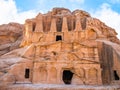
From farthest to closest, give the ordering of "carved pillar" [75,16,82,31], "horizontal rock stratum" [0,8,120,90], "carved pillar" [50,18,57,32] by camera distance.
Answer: "carved pillar" [50,18,57,32] < "carved pillar" [75,16,82,31] < "horizontal rock stratum" [0,8,120,90]

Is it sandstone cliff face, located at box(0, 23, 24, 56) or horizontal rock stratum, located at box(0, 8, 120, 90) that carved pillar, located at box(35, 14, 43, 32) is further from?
sandstone cliff face, located at box(0, 23, 24, 56)

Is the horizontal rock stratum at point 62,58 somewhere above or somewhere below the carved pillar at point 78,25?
below

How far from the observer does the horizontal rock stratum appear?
107 feet

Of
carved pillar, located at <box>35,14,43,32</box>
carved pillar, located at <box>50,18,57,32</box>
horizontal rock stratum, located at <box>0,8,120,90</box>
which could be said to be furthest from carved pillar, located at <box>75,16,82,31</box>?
carved pillar, located at <box>35,14,43,32</box>

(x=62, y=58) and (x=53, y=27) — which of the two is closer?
(x=62, y=58)

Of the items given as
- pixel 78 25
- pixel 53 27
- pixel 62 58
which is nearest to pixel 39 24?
pixel 53 27

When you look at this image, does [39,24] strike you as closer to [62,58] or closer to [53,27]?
[53,27]

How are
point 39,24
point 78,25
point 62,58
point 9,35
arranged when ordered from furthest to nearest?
point 9,35
point 39,24
point 78,25
point 62,58

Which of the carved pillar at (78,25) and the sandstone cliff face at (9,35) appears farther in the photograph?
the sandstone cliff face at (9,35)

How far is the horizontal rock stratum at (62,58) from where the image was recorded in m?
32.5

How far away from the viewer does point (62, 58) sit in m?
34.1

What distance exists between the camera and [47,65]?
33.4 meters

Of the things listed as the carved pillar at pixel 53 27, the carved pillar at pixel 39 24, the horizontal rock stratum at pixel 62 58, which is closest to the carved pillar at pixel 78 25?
the horizontal rock stratum at pixel 62 58

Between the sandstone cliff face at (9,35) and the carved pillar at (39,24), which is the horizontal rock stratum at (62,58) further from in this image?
the sandstone cliff face at (9,35)
